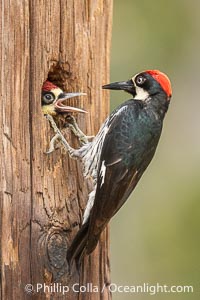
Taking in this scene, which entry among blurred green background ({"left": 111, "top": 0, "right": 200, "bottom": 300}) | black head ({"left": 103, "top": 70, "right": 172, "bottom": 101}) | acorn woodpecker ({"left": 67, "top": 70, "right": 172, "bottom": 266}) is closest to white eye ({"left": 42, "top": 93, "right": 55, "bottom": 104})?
acorn woodpecker ({"left": 67, "top": 70, "right": 172, "bottom": 266})

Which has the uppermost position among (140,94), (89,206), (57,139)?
(140,94)

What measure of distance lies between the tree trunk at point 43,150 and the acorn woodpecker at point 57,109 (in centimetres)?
5

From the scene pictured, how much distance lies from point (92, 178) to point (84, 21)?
0.87 m

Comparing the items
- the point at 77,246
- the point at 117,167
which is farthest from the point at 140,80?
the point at 77,246

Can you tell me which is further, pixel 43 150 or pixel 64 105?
pixel 64 105

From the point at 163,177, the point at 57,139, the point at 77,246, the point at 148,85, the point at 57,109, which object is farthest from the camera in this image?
the point at 163,177

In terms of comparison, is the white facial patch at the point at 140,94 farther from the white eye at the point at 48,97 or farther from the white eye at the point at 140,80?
the white eye at the point at 48,97

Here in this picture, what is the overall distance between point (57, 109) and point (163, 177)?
3.50 m

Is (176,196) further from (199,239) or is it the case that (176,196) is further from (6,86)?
(6,86)

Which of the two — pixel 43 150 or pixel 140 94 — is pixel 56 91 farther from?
pixel 140 94

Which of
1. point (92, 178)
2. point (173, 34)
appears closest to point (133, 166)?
point (92, 178)

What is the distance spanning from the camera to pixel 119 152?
274 inches

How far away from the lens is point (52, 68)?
22.1ft

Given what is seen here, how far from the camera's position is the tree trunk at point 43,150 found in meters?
6.45
